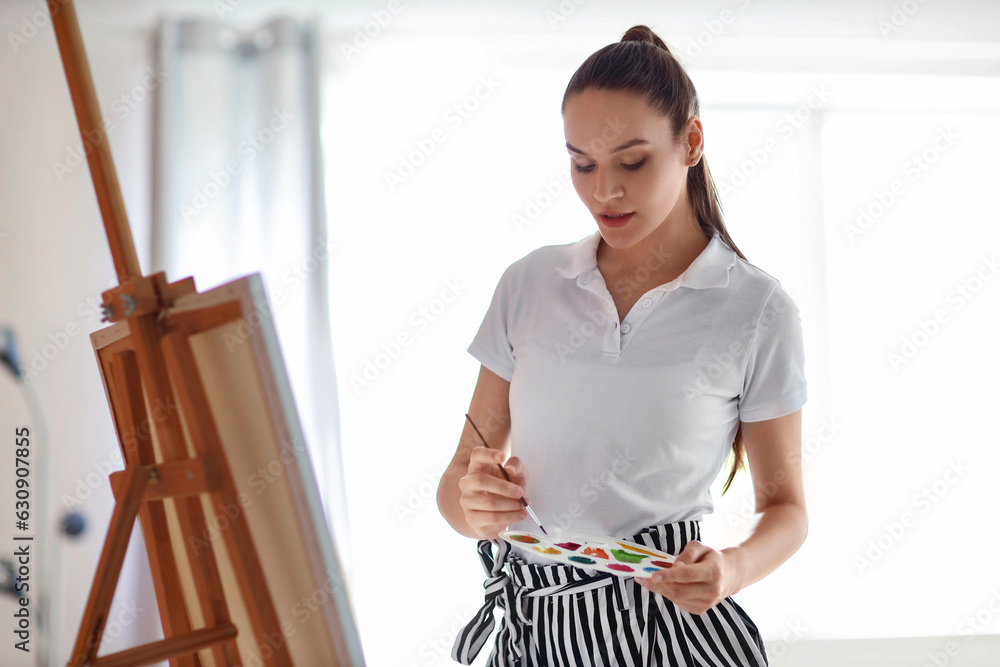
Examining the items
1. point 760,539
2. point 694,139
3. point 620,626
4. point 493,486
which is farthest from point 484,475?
point 694,139

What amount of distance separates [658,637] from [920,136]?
2.28m

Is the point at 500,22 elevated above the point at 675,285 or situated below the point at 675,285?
above

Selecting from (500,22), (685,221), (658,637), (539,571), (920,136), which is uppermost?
(500,22)

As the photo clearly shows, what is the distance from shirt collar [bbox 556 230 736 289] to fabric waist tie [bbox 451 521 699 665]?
31cm

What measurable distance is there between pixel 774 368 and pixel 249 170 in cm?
190

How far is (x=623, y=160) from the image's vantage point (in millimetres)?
966

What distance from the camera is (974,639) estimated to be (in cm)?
246

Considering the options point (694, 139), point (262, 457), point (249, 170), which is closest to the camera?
point (262, 457)

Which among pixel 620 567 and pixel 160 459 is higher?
pixel 160 459

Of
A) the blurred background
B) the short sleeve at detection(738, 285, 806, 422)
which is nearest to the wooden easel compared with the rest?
the short sleeve at detection(738, 285, 806, 422)

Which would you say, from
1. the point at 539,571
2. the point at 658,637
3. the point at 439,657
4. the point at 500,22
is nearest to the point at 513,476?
the point at 539,571

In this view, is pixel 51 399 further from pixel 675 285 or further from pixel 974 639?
pixel 974 639

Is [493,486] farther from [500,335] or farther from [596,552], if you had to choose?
[500,335]

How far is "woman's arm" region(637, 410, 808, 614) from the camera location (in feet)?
2.68
